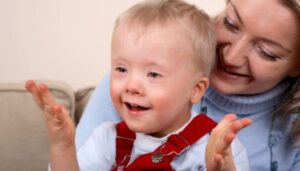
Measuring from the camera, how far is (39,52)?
1.94m

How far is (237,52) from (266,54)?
72 mm

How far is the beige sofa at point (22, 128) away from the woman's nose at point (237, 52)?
0.64 metres

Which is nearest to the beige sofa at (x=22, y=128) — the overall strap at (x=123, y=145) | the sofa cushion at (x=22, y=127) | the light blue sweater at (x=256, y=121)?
the sofa cushion at (x=22, y=127)

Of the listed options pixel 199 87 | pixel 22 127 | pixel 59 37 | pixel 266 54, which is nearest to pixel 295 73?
pixel 266 54

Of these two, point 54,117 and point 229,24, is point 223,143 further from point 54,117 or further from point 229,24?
point 229,24

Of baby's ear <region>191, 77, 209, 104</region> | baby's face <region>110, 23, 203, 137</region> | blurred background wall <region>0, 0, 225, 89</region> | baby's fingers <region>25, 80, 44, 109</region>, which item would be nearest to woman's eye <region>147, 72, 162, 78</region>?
baby's face <region>110, 23, 203, 137</region>

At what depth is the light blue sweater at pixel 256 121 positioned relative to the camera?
119 centimetres

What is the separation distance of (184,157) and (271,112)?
0.35 meters

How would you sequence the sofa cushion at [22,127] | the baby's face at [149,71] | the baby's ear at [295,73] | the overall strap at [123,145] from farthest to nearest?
the sofa cushion at [22,127] → the baby's ear at [295,73] → the overall strap at [123,145] → the baby's face at [149,71]

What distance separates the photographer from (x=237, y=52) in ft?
3.56

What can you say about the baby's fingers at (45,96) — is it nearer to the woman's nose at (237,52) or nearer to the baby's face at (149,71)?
the baby's face at (149,71)

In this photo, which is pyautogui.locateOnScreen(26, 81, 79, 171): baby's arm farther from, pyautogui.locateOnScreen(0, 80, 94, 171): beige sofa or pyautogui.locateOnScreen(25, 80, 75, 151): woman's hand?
pyautogui.locateOnScreen(0, 80, 94, 171): beige sofa

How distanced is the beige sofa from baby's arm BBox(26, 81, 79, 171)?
625mm

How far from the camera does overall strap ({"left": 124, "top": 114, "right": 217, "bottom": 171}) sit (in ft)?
3.15
